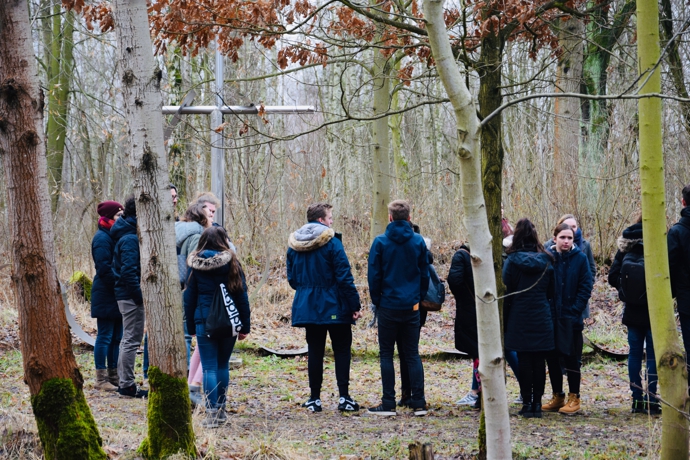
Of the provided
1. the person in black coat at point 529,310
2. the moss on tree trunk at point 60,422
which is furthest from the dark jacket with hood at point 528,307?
the moss on tree trunk at point 60,422

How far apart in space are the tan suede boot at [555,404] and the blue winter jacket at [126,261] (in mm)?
4053

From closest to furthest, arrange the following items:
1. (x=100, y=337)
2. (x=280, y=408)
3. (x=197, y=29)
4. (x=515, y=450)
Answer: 1. (x=515, y=450)
2. (x=197, y=29)
3. (x=280, y=408)
4. (x=100, y=337)

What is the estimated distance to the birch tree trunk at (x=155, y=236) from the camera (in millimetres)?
4301

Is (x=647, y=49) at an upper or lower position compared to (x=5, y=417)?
upper

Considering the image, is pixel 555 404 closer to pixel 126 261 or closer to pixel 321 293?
pixel 321 293

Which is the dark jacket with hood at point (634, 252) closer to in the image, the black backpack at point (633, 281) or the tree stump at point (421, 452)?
the black backpack at point (633, 281)

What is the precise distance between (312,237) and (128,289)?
1952 mm

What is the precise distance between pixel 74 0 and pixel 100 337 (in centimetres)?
353

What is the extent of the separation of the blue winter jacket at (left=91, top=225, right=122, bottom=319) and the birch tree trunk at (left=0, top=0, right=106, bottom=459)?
287 cm

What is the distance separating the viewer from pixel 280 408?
22.8 ft

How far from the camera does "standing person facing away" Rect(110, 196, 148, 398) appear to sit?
6.82m

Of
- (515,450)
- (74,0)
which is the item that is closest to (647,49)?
(515,450)

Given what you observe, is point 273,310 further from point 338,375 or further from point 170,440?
point 170,440

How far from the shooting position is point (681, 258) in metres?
5.96
